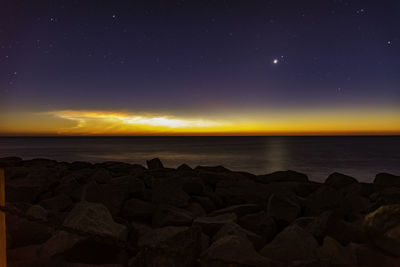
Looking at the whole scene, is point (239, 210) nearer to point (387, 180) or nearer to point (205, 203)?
point (205, 203)

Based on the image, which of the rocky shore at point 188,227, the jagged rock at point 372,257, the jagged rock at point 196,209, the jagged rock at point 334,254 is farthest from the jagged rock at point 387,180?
the jagged rock at point 196,209

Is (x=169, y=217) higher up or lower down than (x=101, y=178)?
lower down

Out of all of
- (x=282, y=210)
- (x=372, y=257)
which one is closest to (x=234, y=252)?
(x=372, y=257)

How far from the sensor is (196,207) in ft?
18.0

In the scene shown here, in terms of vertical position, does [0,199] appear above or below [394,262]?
above

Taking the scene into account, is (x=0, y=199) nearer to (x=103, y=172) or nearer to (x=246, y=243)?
(x=246, y=243)

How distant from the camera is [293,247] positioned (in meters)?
3.70

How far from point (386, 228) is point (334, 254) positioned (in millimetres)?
854

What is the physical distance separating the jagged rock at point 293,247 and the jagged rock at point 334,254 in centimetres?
10

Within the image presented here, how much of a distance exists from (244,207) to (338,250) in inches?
73.9

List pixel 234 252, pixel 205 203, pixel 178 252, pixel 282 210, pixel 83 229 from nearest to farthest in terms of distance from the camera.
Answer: pixel 178 252, pixel 234 252, pixel 83 229, pixel 282 210, pixel 205 203

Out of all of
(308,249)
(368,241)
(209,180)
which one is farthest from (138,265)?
(209,180)

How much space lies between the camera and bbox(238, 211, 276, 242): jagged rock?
4.55 m

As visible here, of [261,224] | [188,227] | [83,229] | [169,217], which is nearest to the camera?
[83,229]
